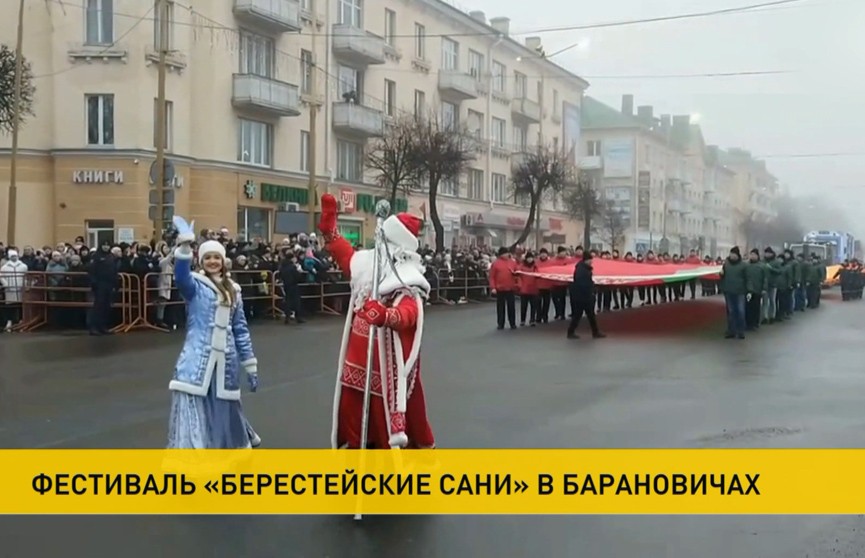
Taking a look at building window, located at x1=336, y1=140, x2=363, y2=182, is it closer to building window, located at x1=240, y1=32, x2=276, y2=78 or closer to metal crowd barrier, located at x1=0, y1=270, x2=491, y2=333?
building window, located at x1=240, y1=32, x2=276, y2=78

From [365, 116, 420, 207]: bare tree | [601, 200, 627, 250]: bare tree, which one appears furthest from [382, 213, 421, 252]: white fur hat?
[601, 200, 627, 250]: bare tree

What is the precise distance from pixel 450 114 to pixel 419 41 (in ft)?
14.2

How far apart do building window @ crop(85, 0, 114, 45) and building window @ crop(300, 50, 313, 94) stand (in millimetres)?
8842

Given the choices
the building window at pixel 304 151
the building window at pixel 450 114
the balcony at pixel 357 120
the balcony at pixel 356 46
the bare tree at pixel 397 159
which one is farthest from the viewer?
the building window at pixel 450 114

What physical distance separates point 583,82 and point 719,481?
6530 cm

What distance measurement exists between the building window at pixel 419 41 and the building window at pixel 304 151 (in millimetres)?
10047

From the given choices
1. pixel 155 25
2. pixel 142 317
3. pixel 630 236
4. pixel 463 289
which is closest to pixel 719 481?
pixel 142 317

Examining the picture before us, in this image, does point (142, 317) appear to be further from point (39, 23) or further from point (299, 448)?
point (39, 23)

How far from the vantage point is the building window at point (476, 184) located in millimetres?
54750

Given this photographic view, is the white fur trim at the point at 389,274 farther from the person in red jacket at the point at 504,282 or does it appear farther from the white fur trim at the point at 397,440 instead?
the person in red jacket at the point at 504,282

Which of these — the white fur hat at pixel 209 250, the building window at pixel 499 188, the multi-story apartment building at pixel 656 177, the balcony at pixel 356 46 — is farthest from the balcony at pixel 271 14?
the multi-story apartment building at pixel 656 177

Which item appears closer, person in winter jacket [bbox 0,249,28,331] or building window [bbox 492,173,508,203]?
person in winter jacket [bbox 0,249,28,331]

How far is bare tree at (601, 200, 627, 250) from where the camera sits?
67.4 meters
